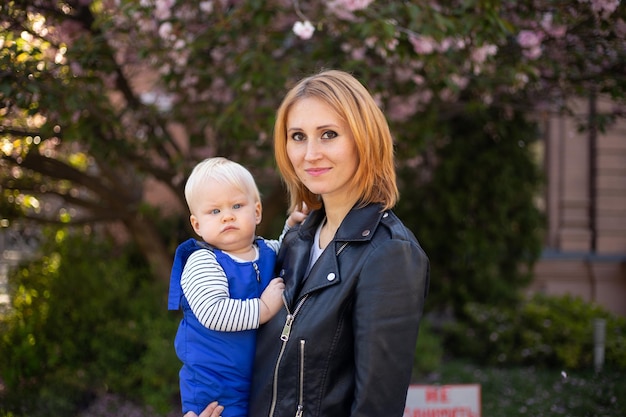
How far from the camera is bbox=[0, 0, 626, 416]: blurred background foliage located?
4.28m

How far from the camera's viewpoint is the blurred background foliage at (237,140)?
428 cm

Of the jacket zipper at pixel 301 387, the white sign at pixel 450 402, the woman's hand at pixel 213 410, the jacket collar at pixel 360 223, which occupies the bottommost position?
the white sign at pixel 450 402

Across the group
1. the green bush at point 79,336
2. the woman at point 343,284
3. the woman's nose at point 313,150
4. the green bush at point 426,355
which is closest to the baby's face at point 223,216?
the woman at point 343,284

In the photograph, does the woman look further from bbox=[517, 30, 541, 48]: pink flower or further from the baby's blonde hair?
bbox=[517, 30, 541, 48]: pink flower

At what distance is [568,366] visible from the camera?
6379mm

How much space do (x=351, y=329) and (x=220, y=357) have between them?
1.61 ft

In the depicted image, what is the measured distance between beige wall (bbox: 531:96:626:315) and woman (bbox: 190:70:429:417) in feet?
24.7

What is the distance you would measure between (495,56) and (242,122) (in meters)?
2.20

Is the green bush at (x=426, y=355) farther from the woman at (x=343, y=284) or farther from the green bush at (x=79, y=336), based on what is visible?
the woman at (x=343, y=284)

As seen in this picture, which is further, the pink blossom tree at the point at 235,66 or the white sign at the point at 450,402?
the pink blossom tree at the point at 235,66

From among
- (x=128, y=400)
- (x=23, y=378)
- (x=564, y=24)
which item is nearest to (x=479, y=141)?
(x=564, y=24)

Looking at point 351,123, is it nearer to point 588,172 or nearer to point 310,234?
point 310,234

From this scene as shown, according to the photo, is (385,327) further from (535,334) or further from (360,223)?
(535,334)

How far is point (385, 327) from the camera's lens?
1717mm
